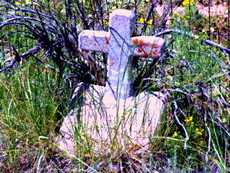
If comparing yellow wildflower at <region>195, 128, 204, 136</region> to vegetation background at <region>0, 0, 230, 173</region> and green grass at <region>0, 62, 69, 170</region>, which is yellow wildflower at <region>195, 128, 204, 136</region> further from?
green grass at <region>0, 62, 69, 170</region>

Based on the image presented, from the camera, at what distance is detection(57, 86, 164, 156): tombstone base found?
2.47 metres

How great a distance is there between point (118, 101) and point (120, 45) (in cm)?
28

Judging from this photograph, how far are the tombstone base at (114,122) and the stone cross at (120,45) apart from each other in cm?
8

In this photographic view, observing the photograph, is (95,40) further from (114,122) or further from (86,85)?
Answer: (114,122)

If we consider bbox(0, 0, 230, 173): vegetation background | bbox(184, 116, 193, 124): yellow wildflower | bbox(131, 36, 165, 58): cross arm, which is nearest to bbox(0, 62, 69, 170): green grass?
bbox(0, 0, 230, 173): vegetation background

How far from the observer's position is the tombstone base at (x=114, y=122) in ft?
8.09

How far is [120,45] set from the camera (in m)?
2.72

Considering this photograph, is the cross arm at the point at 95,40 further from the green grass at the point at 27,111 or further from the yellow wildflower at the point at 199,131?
the yellow wildflower at the point at 199,131

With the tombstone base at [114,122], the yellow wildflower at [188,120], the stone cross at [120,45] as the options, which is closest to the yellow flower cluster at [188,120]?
the yellow wildflower at [188,120]


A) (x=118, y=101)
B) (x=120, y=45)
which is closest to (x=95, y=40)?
(x=120, y=45)

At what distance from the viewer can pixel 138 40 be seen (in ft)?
9.00

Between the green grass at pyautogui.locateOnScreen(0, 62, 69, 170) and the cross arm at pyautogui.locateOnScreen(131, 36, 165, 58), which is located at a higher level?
the cross arm at pyautogui.locateOnScreen(131, 36, 165, 58)

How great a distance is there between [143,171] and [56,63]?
2.61ft

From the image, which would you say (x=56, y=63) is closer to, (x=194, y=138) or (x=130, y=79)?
(x=130, y=79)
